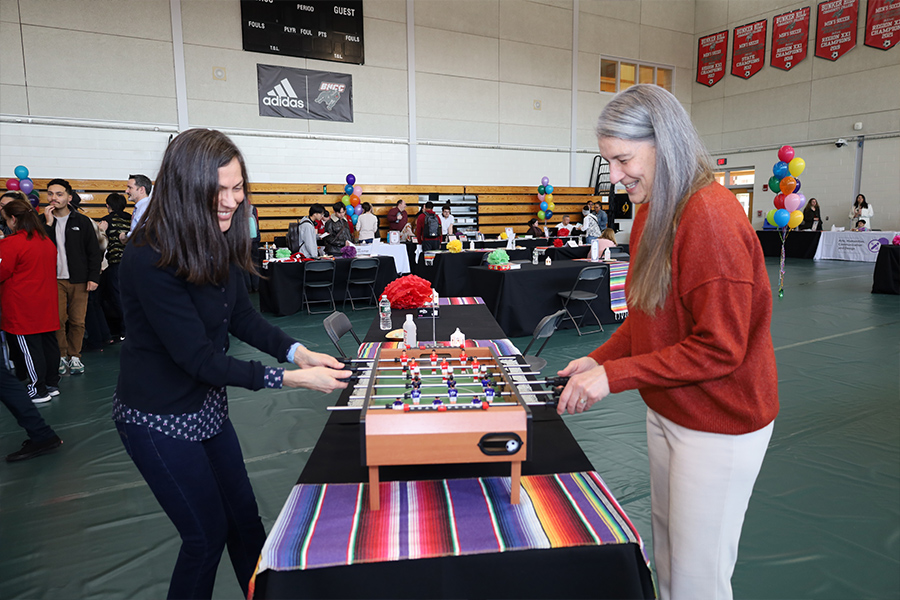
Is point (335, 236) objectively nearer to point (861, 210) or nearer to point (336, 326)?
point (336, 326)

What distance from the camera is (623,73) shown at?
14.9 meters

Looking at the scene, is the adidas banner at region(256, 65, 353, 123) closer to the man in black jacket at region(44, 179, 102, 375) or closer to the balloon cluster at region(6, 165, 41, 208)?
the balloon cluster at region(6, 165, 41, 208)

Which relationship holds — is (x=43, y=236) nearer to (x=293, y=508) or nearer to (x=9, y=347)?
(x=9, y=347)

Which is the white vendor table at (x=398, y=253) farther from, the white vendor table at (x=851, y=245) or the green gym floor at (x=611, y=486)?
the white vendor table at (x=851, y=245)

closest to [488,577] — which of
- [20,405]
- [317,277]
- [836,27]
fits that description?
[20,405]

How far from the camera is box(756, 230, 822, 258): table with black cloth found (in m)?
12.6

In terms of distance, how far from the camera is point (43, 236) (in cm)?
374

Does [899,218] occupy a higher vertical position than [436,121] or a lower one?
lower

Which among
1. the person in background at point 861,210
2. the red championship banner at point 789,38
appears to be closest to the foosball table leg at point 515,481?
the person in background at point 861,210

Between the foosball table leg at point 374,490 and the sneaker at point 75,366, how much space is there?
4608 mm

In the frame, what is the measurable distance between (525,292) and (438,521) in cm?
477

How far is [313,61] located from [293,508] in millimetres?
11605

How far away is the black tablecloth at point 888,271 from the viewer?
24.6 ft

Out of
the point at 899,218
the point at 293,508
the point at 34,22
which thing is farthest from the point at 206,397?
the point at 899,218
